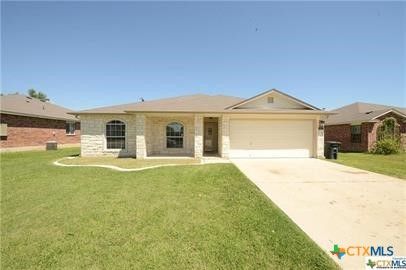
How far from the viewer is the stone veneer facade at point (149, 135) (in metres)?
11.4

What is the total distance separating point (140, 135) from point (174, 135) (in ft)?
8.49

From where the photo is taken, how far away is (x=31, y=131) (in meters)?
16.4

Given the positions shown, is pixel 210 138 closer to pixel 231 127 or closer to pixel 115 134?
pixel 231 127

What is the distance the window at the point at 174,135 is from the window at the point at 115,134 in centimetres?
321

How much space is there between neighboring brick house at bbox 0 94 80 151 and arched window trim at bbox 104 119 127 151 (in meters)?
6.00

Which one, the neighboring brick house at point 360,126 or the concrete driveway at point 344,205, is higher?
the neighboring brick house at point 360,126

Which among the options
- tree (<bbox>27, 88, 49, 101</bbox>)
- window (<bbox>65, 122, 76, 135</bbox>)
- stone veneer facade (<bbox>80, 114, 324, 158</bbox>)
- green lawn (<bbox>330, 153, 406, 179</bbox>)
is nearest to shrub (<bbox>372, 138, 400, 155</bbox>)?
green lawn (<bbox>330, 153, 406, 179</bbox>)

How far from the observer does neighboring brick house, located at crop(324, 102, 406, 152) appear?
49.3ft

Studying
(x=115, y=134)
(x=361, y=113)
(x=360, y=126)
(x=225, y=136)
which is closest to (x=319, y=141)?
(x=225, y=136)

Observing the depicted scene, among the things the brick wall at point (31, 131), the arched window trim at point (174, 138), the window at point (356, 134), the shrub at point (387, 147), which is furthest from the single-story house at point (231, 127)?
the brick wall at point (31, 131)

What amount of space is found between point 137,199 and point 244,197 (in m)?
2.99

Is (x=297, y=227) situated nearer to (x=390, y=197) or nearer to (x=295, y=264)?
(x=295, y=264)

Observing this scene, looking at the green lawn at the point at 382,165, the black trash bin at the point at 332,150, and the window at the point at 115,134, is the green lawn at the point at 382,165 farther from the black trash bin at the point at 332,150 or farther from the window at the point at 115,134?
the window at the point at 115,134

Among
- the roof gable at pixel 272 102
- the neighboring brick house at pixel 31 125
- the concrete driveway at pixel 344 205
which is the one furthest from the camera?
the neighboring brick house at pixel 31 125
